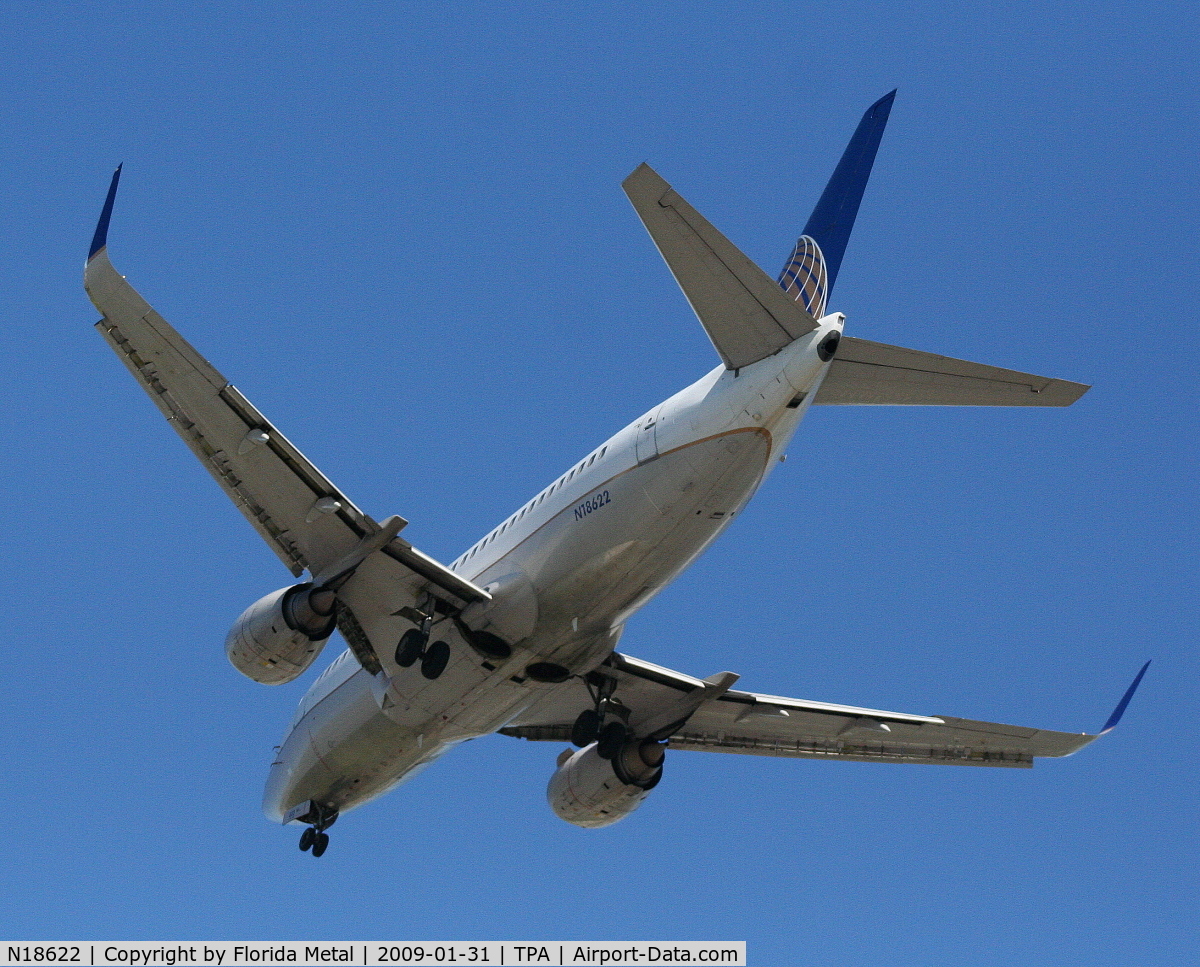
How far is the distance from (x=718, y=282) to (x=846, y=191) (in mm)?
5424

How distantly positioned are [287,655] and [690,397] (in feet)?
22.5

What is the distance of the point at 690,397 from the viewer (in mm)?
18844

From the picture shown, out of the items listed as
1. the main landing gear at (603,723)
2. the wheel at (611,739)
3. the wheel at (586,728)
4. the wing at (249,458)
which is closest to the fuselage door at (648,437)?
the wing at (249,458)

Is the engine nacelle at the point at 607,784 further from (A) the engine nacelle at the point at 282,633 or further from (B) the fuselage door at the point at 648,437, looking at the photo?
(B) the fuselage door at the point at 648,437

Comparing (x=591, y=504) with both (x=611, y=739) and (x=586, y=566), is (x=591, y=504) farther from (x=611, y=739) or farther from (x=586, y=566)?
(x=611, y=739)

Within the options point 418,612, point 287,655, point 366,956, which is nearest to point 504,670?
point 418,612

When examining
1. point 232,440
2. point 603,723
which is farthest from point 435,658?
point 603,723

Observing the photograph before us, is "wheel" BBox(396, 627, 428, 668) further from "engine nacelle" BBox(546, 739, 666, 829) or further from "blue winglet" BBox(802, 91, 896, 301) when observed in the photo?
"blue winglet" BBox(802, 91, 896, 301)

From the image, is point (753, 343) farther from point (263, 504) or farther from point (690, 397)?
point (263, 504)

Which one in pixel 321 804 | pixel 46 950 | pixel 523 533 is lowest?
pixel 46 950

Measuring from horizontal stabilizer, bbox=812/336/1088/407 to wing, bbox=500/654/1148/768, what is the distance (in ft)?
21.9

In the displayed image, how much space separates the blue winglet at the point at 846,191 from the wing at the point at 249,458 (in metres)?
7.21

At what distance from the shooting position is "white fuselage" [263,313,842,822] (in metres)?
18.2

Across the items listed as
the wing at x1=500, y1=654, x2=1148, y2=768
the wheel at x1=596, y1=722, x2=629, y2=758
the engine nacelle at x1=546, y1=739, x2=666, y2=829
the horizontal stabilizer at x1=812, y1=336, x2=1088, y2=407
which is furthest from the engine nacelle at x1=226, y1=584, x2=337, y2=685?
the horizontal stabilizer at x1=812, y1=336, x2=1088, y2=407
